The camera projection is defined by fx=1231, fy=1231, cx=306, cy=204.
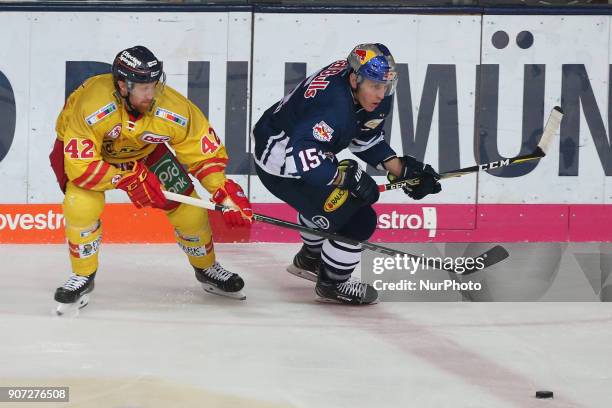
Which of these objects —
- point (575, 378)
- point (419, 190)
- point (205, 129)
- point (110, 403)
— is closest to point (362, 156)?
point (419, 190)

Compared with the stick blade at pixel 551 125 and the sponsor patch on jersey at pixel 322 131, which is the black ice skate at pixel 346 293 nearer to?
the sponsor patch on jersey at pixel 322 131

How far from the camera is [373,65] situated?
15.1 ft

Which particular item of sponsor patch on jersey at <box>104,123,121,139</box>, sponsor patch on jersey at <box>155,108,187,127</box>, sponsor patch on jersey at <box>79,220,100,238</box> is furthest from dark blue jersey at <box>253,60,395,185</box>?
sponsor patch on jersey at <box>79,220,100,238</box>

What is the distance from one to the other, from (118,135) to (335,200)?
0.87 metres

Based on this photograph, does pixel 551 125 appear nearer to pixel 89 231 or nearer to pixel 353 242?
pixel 353 242

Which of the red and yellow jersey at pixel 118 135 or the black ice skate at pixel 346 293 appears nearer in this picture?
the red and yellow jersey at pixel 118 135

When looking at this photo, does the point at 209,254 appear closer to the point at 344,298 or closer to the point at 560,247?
the point at 344,298

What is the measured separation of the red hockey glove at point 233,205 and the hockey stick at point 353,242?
0.09ft

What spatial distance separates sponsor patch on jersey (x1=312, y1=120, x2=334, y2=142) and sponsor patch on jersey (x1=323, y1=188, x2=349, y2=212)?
23 cm

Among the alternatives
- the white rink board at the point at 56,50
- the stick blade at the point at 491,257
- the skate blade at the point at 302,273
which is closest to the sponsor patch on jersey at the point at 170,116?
the skate blade at the point at 302,273

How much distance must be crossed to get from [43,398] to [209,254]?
1.62m

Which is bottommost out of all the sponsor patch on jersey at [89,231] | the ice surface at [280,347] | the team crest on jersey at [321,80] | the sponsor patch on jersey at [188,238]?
the ice surface at [280,347]

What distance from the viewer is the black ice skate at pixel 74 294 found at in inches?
184
